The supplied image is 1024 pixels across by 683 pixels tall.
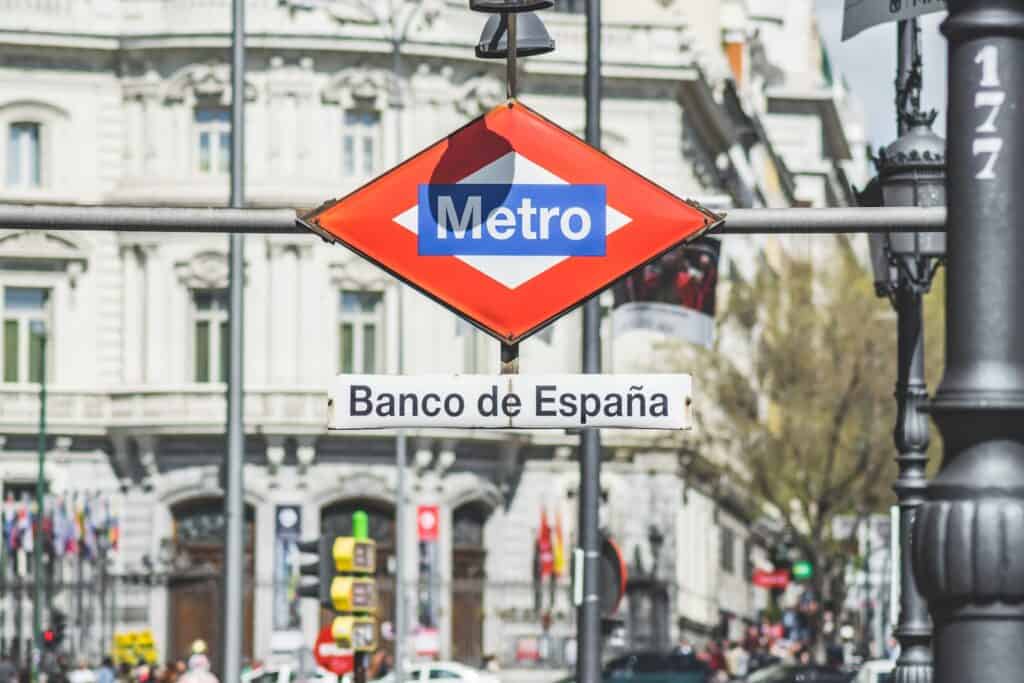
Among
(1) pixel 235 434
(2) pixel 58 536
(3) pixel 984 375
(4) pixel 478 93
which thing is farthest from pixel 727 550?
(3) pixel 984 375

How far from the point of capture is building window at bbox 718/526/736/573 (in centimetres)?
7869

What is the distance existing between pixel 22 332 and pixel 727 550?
2560 cm

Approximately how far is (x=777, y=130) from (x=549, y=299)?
96.6 meters

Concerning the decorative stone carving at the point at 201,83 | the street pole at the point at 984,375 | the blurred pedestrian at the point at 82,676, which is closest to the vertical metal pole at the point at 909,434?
the street pole at the point at 984,375

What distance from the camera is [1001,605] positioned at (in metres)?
6.55

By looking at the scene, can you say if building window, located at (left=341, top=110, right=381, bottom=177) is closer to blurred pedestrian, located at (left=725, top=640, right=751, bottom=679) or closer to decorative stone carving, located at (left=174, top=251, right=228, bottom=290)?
decorative stone carving, located at (left=174, top=251, right=228, bottom=290)

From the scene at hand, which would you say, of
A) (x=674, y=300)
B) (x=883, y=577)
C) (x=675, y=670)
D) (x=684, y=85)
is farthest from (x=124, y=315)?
(x=674, y=300)

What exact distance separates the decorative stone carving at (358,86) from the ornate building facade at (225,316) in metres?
0.05

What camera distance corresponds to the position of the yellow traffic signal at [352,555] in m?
25.4

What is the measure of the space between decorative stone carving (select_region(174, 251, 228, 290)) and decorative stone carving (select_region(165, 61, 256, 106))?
3.30 m

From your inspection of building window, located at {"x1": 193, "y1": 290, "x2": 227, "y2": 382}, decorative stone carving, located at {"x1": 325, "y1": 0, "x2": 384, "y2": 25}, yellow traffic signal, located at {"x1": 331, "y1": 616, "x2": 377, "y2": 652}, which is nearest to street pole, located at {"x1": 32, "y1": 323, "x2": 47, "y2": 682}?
building window, located at {"x1": 193, "y1": 290, "x2": 227, "y2": 382}

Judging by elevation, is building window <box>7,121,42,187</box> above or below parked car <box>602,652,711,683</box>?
above

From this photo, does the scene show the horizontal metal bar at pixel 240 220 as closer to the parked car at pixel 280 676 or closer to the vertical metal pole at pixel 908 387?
the vertical metal pole at pixel 908 387

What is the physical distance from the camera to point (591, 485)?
2322cm
